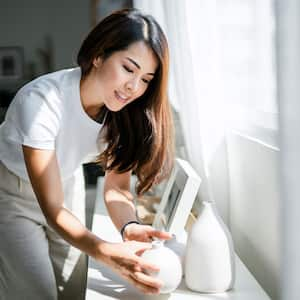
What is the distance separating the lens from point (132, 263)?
104cm

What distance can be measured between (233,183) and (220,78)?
1.08ft

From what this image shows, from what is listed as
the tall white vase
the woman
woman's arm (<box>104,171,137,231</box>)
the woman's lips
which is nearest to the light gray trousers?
the woman

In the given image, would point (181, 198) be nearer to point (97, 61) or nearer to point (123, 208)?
point (123, 208)

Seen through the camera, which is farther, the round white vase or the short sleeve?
the short sleeve

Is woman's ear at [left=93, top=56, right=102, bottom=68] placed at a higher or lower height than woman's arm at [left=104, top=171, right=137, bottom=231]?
higher

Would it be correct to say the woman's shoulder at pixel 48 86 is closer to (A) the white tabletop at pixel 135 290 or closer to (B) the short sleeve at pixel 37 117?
(B) the short sleeve at pixel 37 117

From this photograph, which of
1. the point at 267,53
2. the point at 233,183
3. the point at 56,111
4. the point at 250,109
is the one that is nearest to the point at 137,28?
the point at 56,111

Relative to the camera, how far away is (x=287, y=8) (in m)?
0.74

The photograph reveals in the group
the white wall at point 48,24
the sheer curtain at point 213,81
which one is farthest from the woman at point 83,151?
the white wall at point 48,24

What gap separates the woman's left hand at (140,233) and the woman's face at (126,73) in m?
0.30

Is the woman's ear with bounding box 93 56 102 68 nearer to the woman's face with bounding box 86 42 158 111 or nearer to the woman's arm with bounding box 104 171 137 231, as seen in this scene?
the woman's face with bounding box 86 42 158 111

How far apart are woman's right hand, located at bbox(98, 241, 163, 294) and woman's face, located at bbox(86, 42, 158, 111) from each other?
386 millimetres

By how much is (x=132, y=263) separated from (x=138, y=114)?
20.4 inches

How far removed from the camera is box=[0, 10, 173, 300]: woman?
119cm
